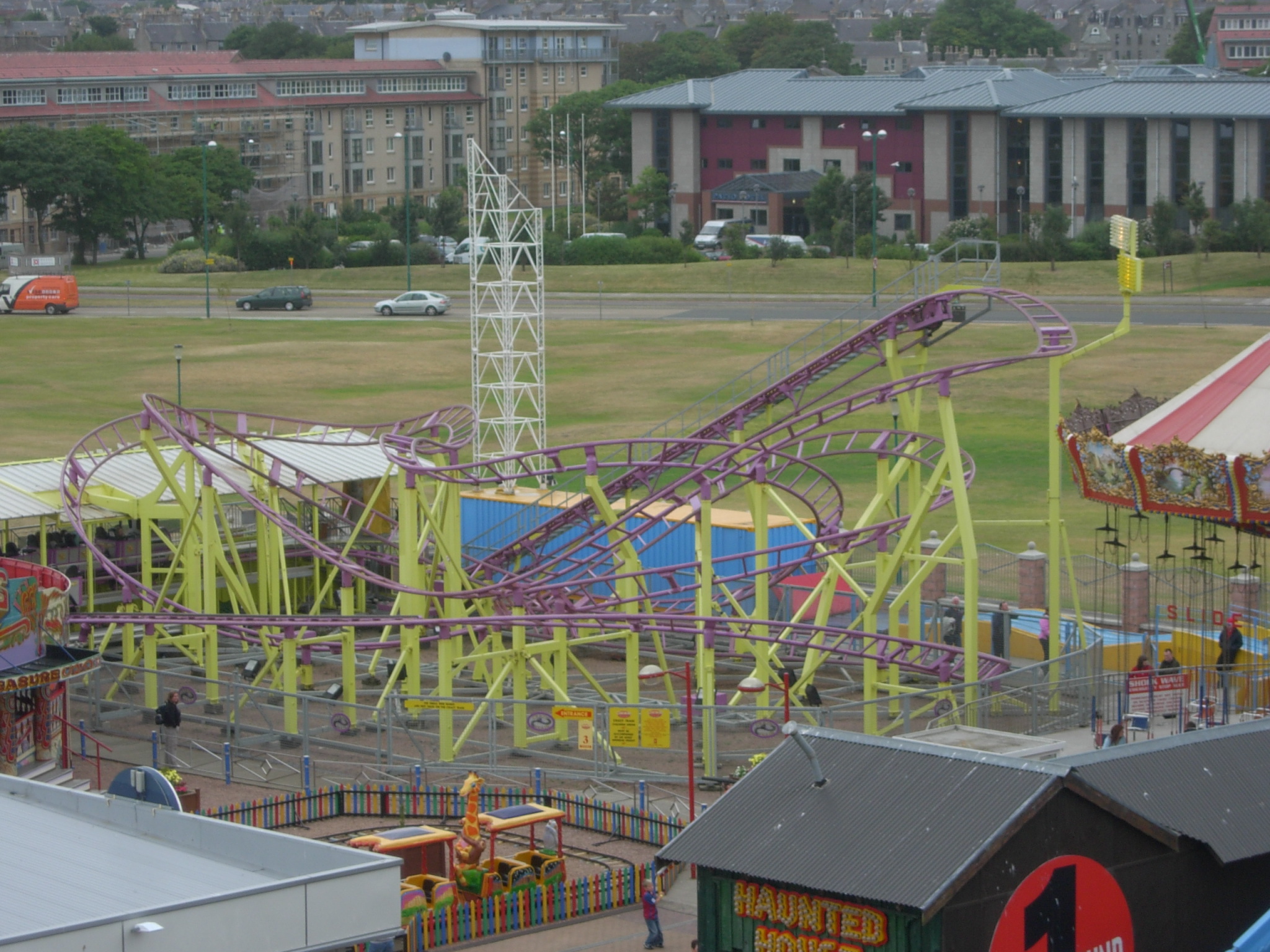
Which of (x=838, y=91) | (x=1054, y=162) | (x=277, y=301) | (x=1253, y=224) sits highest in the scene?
(x=838, y=91)

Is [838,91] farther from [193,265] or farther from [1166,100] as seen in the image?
[193,265]

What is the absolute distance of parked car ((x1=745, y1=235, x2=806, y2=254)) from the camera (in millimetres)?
98812

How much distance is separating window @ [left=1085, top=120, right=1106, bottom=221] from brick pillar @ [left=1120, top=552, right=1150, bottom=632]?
71733mm

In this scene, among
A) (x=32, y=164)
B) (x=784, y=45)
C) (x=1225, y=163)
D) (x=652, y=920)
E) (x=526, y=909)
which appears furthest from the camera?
(x=784, y=45)

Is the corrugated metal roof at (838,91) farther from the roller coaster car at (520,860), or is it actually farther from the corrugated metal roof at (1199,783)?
the corrugated metal roof at (1199,783)

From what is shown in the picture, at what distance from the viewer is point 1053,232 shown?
9375 cm

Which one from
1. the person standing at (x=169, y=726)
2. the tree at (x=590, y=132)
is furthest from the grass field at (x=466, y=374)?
the tree at (x=590, y=132)

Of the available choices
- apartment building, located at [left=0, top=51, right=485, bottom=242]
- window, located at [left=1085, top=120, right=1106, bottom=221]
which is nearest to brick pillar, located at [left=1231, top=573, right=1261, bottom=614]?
window, located at [left=1085, top=120, right=1106, bottom=221]

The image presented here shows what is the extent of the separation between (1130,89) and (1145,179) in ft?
18.0

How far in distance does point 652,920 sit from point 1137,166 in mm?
89039

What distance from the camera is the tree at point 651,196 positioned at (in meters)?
117

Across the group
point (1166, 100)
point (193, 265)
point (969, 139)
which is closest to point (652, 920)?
point (193, 265)

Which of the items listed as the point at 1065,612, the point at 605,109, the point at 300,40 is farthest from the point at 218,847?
the point at 300,40

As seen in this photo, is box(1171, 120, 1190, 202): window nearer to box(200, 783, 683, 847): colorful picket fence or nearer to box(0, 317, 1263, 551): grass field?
box(0, 317, 1263, 551): grass field
